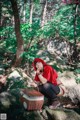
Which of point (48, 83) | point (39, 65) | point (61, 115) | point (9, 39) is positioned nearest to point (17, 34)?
point (9, 39)

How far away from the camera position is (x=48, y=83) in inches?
225

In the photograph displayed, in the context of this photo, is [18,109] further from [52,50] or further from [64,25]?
[52,50]

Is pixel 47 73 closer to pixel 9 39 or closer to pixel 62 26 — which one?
pixel 9 39

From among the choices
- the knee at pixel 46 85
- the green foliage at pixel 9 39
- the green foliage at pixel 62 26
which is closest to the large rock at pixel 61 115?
the knee at pixel 46 85

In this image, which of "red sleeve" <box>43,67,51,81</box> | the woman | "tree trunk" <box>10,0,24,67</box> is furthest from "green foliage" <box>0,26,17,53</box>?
"red sleeve" <box>43,67,51,81</box>

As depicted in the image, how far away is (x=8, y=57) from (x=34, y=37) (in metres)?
4.11

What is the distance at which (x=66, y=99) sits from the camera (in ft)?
23.9

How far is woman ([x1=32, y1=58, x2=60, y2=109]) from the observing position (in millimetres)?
5668

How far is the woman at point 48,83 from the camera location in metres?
5.67

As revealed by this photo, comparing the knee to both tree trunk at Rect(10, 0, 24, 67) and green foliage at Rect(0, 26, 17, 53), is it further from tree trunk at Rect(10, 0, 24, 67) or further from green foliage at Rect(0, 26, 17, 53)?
green foliage at Rect(0, 26, 17, 53)

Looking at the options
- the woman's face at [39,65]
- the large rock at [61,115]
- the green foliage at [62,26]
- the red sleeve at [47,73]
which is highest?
the green foliage at [62,26]

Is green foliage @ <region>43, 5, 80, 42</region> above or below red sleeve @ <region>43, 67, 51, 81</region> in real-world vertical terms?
above

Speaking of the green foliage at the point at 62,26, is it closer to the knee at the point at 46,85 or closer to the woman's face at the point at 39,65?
the woman's face at the point at 39,65

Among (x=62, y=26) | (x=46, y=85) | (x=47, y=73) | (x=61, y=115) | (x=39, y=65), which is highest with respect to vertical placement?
(x=62, y=26)
